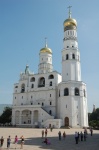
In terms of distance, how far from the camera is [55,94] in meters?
58.0

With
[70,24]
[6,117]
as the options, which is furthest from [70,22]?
[6,117]

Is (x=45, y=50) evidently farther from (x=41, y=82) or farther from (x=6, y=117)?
(x=6, y=117)

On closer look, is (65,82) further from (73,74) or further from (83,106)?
(83,106)

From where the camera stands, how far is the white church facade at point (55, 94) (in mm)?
52094

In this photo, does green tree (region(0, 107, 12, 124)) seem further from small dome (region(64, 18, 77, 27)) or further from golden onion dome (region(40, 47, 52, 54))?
small dome (region(64, 18, 77, 27))

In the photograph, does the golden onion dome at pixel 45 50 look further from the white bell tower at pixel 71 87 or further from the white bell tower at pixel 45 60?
the white bell tower at pixel 71 87

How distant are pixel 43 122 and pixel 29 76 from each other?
1813 cm

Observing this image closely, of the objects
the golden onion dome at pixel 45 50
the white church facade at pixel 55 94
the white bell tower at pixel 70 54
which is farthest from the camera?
the golden onion dome at pixel 45 50

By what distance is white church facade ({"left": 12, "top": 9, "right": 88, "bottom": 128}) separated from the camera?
171 feet

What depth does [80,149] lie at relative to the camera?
19.4 m

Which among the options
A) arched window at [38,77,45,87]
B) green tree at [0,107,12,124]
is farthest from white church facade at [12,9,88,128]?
green tree at [0,107,12,124]

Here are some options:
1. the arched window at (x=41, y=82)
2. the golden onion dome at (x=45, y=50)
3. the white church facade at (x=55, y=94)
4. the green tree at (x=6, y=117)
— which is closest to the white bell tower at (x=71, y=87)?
the white church facade at (x=55, y=94)

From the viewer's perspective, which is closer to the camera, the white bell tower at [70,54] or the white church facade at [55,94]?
the white church facade at [55,94]

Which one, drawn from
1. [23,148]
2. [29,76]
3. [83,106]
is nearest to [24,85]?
[29,76]
